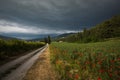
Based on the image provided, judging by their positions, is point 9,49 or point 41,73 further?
point 9,49

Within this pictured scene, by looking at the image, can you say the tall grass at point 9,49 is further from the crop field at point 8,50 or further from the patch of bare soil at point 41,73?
the patch of bare soil at point 41,73

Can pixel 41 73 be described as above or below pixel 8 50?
below

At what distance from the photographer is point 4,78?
10.1 m

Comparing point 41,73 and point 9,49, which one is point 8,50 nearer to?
point 9,49

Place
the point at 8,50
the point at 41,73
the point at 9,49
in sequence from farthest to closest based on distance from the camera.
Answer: the point at 9,49
the point at 8,50
the point at 41,73

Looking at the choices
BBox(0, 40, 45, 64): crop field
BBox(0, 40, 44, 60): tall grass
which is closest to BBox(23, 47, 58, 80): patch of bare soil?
BBox(0, 40, 45, 64): crop field

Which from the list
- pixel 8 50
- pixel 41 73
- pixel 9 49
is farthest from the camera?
pixel 9 49

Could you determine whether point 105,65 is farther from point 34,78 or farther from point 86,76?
point 34,78

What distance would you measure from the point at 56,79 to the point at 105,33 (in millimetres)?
201232

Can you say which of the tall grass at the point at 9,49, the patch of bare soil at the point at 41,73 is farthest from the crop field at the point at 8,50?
the patch of bare soil at the point at 41,73

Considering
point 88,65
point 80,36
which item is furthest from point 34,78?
point 80,36

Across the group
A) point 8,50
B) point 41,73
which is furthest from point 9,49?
point 41,73

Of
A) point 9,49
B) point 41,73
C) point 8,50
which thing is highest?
point 9,49

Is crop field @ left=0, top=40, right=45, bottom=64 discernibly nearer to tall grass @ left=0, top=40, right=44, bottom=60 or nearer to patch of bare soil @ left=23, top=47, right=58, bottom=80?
tall grass @ left=0, top=40, right=44, bottom=60
